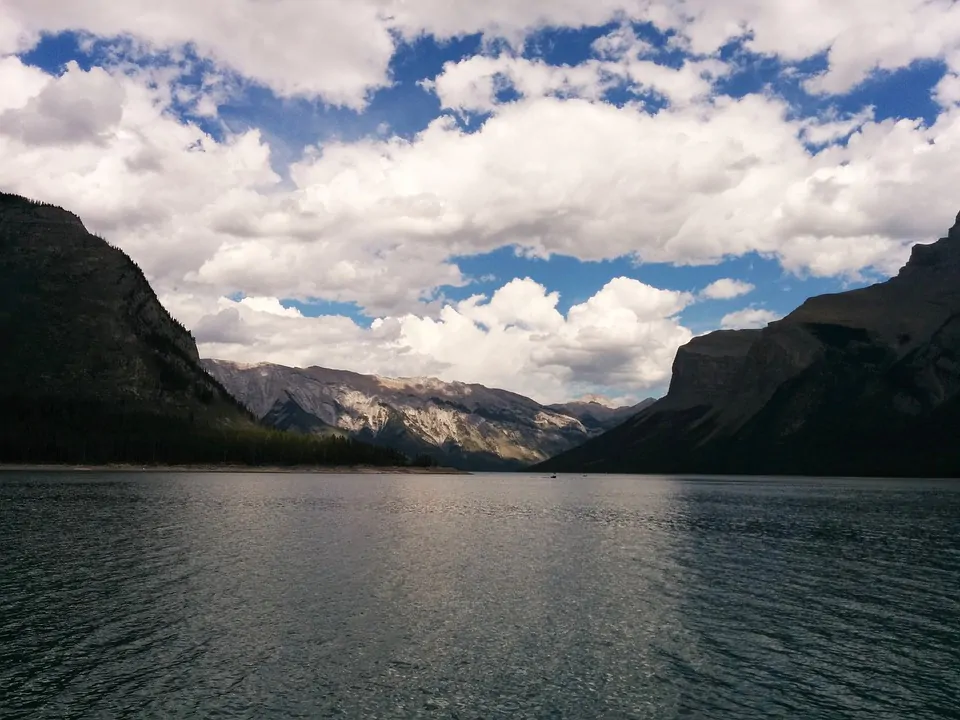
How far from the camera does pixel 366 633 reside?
161 ft

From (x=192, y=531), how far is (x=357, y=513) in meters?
A: 45.4

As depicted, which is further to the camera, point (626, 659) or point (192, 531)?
point (192, 531)

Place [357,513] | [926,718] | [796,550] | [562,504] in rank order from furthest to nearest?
[562,504]
[357,513]
[796,550]
[926,718]

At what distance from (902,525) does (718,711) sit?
4404 inches

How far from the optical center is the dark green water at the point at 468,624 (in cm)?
3662

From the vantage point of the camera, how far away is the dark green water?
1442 inches

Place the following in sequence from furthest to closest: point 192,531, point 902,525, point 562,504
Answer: point 562,504
point 902,525
point 192,531

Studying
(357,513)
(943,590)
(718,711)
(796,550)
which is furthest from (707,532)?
(718,711)

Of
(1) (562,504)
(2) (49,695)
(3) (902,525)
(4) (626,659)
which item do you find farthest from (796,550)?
(1) (562,504)

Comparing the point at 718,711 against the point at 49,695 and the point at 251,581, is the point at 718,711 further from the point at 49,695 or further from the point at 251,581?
the point at 251,581

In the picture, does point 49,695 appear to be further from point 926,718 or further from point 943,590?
point 943,590

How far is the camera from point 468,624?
2071 inches

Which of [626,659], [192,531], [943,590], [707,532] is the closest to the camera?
[626,659]

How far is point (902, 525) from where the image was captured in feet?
414
